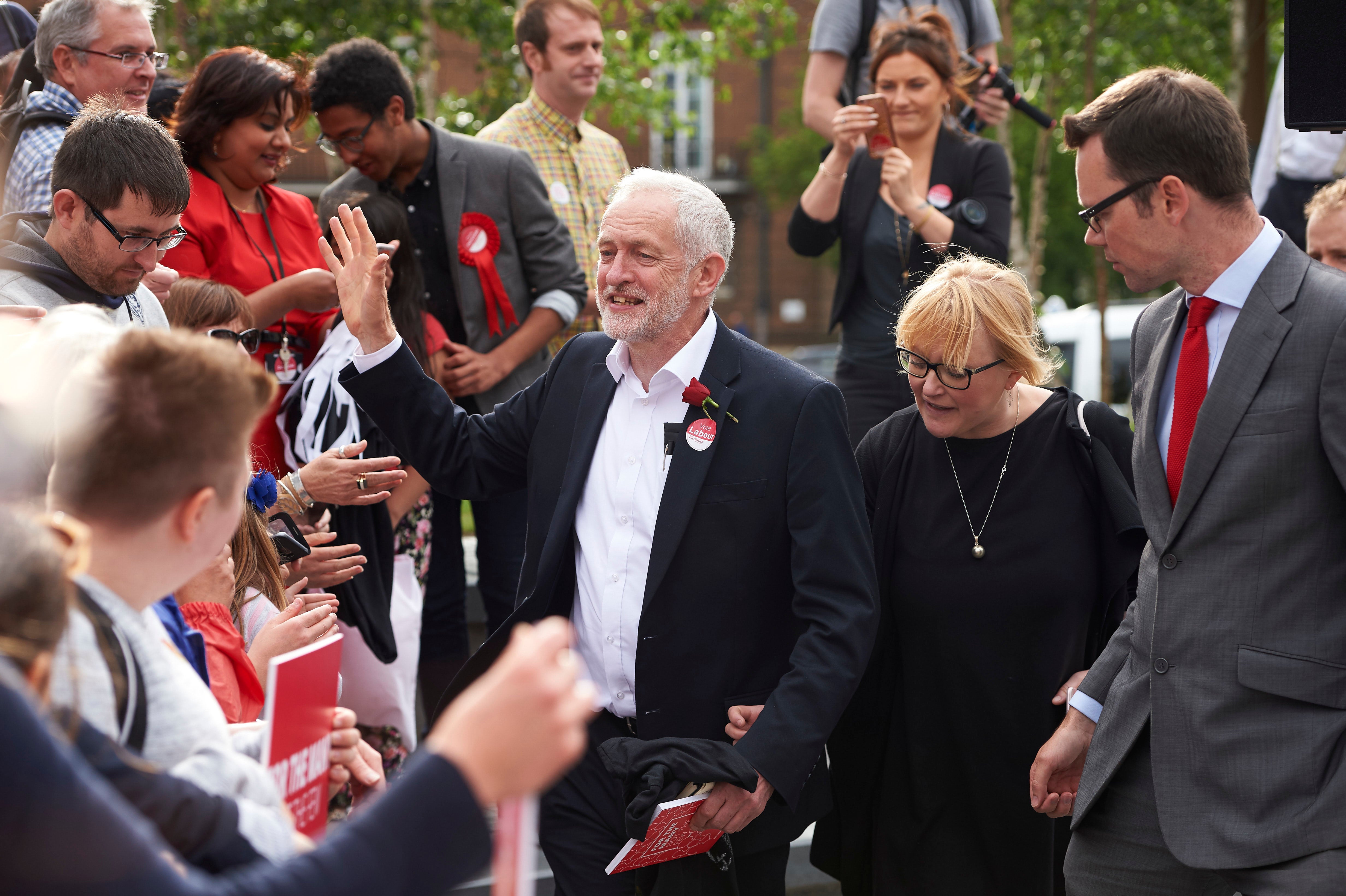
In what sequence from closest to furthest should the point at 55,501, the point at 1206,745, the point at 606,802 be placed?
the point at 55,501 → the point at 1206,745 → the point at 606,802

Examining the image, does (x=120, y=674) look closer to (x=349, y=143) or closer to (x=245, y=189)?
(x=245, y=189)

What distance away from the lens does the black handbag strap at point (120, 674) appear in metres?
1.47

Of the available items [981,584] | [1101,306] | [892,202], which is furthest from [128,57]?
[1101,306]

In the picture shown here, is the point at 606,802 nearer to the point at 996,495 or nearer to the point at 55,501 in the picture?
the point at 996,495

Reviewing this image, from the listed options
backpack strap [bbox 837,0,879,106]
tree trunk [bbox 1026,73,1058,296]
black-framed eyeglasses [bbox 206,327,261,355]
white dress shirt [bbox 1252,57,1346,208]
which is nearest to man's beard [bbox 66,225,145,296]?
black-framed eyeglasses [bbox 206,327,261,355]

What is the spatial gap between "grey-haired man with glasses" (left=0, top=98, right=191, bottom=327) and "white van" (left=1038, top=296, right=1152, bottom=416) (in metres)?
10.1

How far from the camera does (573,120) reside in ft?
17.7

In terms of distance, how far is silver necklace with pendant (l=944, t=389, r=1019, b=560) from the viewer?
3414 mm

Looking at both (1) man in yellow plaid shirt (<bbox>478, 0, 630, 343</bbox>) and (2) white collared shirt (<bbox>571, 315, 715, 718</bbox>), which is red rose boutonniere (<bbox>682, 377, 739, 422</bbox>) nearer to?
(2) white collared shirt (<bbox>571, 315, 715, 718</bbox>)

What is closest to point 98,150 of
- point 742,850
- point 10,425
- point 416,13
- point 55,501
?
point 10,425

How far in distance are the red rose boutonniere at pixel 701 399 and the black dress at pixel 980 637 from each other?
67 cm

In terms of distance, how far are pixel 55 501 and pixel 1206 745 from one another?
7.05 ft

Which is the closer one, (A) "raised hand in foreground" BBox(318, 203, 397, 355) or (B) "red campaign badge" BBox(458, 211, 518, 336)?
(A) "raised hand in foreground" BBox(318, 203, 397, 355)

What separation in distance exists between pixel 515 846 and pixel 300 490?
8.05 feet
